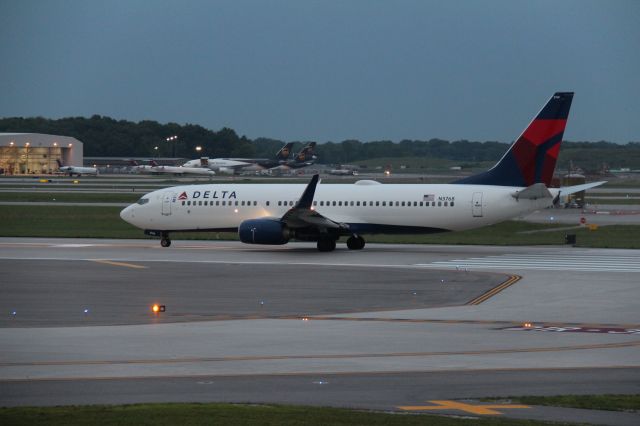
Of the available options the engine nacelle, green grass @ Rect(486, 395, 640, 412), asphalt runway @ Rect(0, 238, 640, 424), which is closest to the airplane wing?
the engine nacelle

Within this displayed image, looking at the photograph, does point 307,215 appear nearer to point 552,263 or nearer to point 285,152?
point 552,263

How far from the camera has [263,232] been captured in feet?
140

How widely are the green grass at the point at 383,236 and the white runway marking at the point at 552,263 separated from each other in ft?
21.4

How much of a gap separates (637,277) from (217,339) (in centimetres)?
1716

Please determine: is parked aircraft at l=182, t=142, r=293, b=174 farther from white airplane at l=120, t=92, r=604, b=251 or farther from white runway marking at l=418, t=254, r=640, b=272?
white runway marking at l=418, t=254, r=640, b=272

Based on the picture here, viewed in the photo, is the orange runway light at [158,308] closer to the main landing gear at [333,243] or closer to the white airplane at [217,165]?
the main landing gear at [333,243]

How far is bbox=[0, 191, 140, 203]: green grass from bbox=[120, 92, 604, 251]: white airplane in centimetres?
3862

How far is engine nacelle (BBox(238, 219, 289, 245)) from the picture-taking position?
140 feet

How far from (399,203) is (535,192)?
5.62 m

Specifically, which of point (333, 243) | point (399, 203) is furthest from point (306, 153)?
point (399, 203)

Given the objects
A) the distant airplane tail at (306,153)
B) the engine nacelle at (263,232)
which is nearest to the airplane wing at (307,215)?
the engine nacelle at (263,232)

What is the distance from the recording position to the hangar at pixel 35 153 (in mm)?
142500

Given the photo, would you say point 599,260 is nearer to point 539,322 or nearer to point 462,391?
point 539,322

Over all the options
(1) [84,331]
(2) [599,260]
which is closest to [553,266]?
(2) [599,260]
